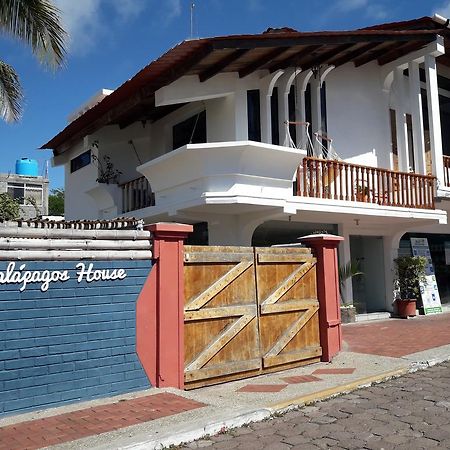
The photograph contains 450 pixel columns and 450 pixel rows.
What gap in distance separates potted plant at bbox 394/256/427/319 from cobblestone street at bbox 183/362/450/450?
26.8 ft

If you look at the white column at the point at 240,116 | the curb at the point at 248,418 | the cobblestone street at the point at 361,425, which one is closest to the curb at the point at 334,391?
the curb at the point at 248,418

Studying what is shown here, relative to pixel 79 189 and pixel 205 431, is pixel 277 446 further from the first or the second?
pixel 79 189

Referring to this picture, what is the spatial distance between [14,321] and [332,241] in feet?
17.3

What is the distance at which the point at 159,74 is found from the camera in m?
11.1

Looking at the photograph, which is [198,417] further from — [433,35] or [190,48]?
[433,35]

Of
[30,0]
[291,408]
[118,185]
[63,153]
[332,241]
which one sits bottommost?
[291,408]

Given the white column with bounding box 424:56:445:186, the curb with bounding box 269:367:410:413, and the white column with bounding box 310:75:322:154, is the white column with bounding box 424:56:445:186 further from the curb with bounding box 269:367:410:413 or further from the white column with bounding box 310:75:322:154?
the curb with bounding box 269:367:410:413

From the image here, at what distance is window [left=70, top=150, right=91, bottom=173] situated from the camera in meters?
16.3

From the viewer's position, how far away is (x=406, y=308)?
14.6 m

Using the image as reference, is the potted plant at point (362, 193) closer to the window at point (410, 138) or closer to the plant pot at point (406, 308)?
the window at point (410, 138)

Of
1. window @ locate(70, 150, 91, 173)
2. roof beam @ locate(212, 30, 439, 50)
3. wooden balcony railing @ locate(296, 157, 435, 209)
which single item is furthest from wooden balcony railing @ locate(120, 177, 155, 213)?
roof beam @ locate(212, 30, 439, 50)

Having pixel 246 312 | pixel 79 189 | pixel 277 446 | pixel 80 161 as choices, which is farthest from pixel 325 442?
pixel 80 161

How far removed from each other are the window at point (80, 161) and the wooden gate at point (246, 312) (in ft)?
31.5

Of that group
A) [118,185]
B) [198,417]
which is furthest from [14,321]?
[118,185]
